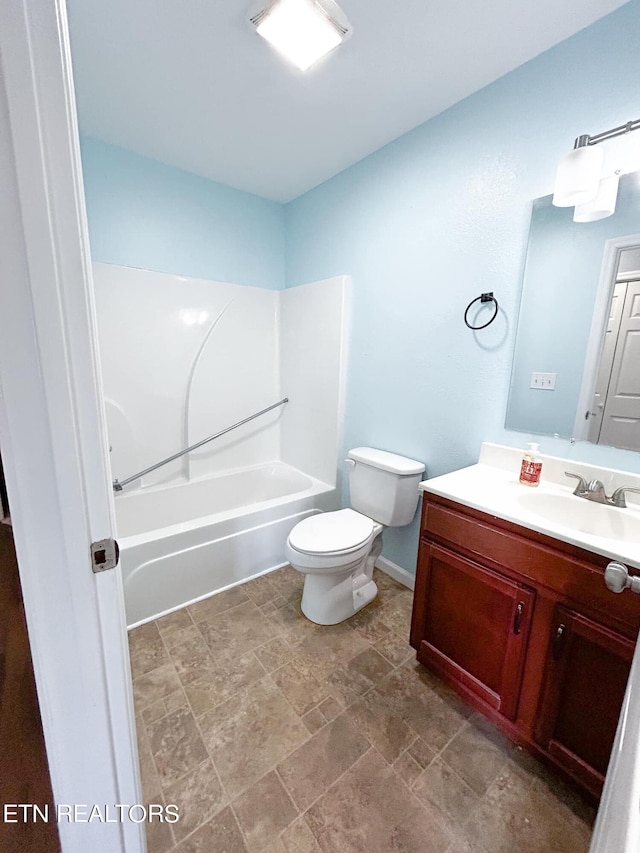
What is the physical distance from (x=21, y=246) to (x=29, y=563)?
0.46 m

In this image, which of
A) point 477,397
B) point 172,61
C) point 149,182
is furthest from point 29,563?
point 149,182

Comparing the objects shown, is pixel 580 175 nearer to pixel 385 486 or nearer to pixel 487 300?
pixel 487 300

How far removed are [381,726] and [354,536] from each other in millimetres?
717

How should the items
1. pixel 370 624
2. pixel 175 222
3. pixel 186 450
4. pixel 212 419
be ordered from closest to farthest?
pixel 370 624 < pixel 175 222 < pixel 186 450 < pixel 212 419

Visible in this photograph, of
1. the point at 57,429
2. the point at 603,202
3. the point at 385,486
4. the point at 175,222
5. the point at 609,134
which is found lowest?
the point at 385,486

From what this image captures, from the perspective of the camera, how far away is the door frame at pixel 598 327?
124 centimetres

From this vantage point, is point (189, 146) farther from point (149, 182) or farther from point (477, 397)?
point (477, 397)

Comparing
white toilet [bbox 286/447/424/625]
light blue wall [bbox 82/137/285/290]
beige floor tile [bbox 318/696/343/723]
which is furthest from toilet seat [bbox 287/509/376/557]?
light blue wall [bbox 82/137/285/290]

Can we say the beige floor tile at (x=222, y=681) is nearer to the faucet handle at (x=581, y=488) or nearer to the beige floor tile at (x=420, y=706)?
the beige floor tile at (x=420, y=706)

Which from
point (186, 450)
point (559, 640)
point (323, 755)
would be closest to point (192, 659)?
point (323, 755)

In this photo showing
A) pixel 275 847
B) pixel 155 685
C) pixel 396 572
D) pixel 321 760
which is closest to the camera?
pixel 275 847

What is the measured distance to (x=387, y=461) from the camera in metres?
1.93

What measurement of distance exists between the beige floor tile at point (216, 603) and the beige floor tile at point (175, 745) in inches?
19.7

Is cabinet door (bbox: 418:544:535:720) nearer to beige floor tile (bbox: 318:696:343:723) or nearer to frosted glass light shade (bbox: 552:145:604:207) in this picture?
beige floor tile (bbox: 318:696:343:723)
